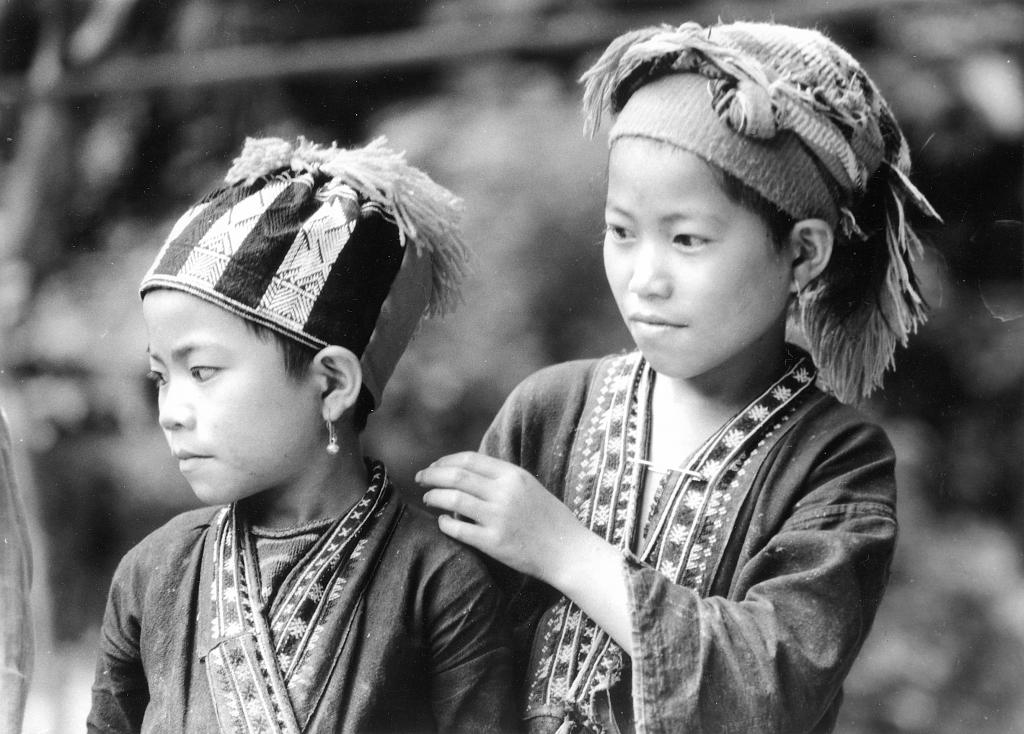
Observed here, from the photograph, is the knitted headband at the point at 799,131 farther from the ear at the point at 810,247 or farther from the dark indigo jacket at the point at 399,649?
the dark indigo jacket at the point at 399,649

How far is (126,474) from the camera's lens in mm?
2945

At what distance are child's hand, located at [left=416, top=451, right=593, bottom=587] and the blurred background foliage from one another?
3.56ft

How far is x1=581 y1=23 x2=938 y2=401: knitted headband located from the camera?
161cm

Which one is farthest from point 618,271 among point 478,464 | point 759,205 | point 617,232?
point 478,464

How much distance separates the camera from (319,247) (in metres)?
1.61

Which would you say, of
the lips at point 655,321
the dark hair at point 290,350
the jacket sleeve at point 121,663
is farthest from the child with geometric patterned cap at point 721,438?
the jacket sleeve at point 121,663

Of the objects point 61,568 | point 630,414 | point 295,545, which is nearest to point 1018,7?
point 630,414

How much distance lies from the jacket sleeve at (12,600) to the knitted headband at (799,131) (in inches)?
38.7

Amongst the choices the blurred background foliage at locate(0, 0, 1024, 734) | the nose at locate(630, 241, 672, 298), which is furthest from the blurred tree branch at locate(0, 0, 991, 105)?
the nose at locate(630, 241, 672, 298)

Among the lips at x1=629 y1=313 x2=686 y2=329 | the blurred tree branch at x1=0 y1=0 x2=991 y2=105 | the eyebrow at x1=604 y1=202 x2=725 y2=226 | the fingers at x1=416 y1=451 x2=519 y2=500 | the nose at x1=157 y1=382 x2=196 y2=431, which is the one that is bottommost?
the fingers at x1=416 y1=451 x2=519 y2=500

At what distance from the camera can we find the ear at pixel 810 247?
66.4 inches

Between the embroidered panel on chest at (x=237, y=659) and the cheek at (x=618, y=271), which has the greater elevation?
the cheek at (x=618, y=271)

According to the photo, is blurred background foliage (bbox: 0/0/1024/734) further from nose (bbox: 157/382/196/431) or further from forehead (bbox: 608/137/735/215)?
nose (bbox: 157/382/196/431)

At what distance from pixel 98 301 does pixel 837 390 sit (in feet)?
5.54
